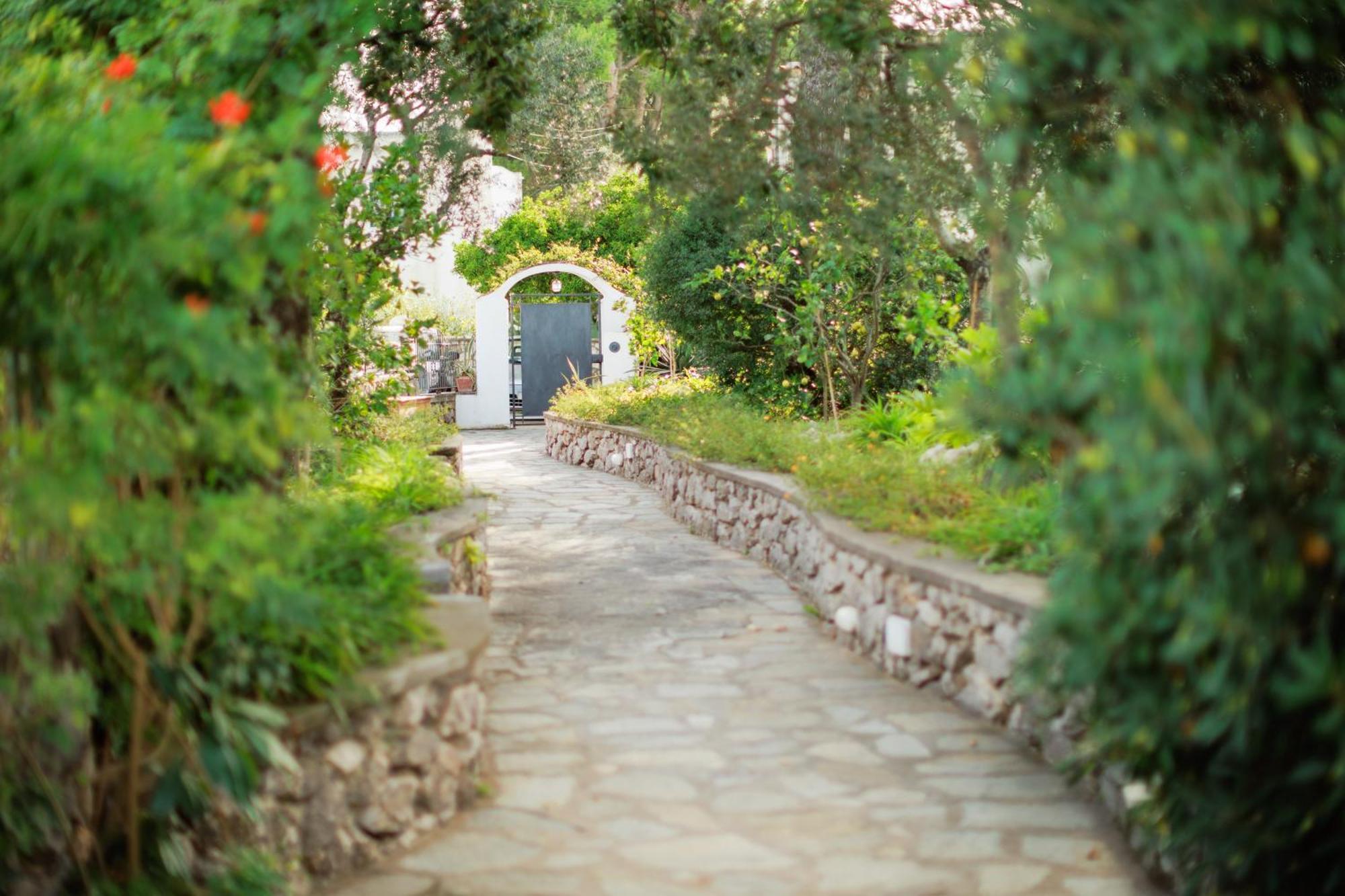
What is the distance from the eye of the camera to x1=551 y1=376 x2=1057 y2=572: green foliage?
19.3 ft

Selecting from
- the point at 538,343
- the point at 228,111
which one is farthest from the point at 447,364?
the point at 228,111

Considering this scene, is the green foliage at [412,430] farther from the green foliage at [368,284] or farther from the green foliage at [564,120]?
the green foliage at [564,120]

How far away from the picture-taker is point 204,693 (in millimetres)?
3523

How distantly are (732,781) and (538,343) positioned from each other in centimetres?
1851

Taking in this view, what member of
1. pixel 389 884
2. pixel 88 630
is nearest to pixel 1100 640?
pixel 389 884

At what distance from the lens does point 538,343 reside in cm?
2288

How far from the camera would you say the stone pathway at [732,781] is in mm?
3988

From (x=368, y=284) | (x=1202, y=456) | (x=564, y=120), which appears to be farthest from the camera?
(x=564, y=120)

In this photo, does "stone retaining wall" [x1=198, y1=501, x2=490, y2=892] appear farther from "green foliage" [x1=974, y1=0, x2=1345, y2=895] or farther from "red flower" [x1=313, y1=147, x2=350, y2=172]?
"green foliage" [x1=974, y1=0, x2=1345, y2=895]

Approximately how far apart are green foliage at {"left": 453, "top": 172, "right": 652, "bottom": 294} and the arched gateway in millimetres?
1911

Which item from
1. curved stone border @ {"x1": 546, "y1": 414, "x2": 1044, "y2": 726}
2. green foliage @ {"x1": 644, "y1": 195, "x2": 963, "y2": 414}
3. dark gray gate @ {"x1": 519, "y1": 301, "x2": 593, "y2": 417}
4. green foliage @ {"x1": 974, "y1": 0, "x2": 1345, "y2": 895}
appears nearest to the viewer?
green foliage @ {"x1": 974, "y1": 0, "x2": 1345, "y2": 895}

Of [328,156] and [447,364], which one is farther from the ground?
[328,156]

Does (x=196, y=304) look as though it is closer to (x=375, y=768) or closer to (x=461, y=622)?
(x=375, y=768)

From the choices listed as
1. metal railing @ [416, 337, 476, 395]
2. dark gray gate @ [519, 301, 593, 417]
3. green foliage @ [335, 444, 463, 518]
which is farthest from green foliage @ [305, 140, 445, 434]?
metal railing @ [416, 337, 476, 395]
